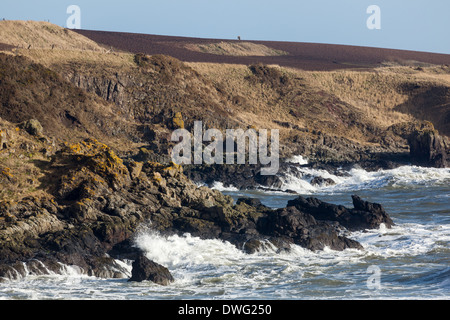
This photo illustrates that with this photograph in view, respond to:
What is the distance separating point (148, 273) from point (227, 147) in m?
31.7

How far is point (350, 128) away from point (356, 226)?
38.9 meters

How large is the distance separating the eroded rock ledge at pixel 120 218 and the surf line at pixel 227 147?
17.8 m

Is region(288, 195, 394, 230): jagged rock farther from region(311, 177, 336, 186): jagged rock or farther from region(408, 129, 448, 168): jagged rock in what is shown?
region(408, 129, 448, 168): jagged rock

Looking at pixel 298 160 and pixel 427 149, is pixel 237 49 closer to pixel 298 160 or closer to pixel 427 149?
pixel 298 160

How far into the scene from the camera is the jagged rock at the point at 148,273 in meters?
17.7

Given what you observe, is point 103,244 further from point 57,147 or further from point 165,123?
point 165,123

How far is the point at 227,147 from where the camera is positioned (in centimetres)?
4916

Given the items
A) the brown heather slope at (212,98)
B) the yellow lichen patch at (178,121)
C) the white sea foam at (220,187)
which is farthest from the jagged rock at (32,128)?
the yellow lichen patch at (178,121)

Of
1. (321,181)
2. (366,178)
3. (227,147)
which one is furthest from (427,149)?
(227,147)

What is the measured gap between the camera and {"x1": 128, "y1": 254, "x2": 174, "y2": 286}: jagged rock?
17.7m

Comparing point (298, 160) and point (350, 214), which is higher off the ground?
point (350, 214)

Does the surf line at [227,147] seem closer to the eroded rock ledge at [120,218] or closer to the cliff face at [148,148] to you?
the cliff face at [148,148]

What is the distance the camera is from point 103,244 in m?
20.2

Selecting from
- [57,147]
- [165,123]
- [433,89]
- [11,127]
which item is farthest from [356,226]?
[433,89]
